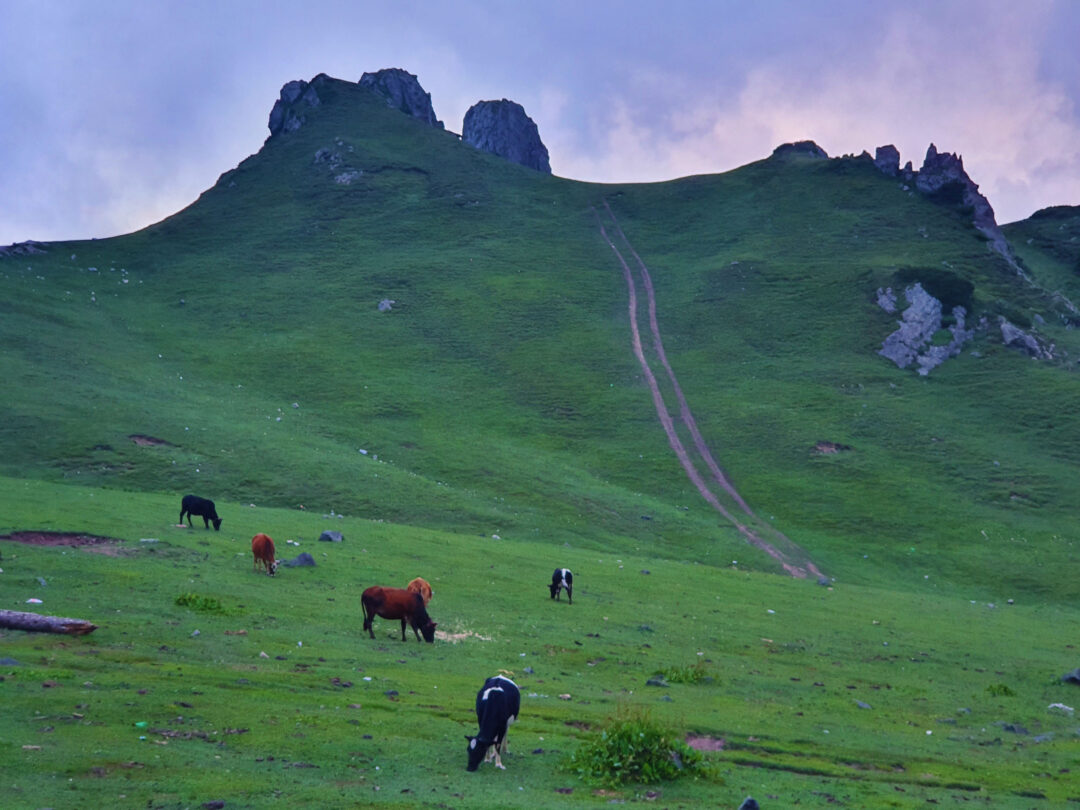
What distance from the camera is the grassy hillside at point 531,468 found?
18.6 metres

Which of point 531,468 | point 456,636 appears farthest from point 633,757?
point 531,468

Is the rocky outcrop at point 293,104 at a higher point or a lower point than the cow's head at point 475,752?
higher

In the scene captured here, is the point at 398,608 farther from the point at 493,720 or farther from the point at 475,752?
the point at 475,752

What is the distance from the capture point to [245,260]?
118 meters

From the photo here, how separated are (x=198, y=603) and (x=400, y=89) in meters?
187

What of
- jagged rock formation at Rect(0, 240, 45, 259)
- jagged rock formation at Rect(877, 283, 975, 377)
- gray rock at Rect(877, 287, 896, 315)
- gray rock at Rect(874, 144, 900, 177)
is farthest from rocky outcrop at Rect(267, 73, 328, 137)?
jagged rock formation at Rect(877, 283, 975, 377)

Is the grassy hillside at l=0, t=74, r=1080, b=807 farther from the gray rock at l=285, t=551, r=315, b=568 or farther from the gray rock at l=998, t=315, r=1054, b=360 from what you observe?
the gray rock at l=998, t=315, r=1054, b=360

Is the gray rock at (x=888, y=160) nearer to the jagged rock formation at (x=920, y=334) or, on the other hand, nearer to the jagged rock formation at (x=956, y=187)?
the jagged rock formation at (x=956, y=187)

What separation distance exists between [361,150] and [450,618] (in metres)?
136

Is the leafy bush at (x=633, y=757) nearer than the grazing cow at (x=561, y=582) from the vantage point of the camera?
Yes

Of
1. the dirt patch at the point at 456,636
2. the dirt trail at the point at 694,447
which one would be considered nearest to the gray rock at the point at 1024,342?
the dirt trail at the point at 694,447

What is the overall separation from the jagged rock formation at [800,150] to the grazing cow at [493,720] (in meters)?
158

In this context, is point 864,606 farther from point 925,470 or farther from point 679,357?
point 679,357

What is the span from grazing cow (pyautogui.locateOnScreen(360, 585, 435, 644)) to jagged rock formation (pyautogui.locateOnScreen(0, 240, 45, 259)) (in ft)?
307
